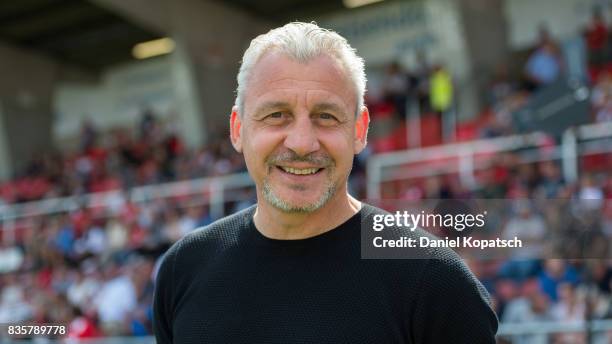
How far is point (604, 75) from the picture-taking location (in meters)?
12.0

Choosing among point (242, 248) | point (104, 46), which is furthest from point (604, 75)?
point (104, 46)

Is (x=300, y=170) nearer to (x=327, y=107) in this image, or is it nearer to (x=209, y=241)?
(x=327, y=107)

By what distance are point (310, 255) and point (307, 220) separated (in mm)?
82

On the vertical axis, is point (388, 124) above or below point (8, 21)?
below

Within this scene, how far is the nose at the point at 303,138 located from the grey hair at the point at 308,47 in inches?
6.1

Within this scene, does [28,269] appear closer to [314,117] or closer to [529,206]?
[529,206]

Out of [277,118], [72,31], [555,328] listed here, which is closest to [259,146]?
[277,118]

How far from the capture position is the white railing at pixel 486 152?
29.4ft

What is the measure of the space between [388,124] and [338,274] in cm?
1361

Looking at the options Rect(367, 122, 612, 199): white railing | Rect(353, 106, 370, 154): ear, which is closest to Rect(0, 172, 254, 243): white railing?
Rect(367, 122, 612, 199): white railing

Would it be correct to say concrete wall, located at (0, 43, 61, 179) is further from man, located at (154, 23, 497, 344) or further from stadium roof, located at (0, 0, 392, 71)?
man, located at (154, 23, 497, 344)

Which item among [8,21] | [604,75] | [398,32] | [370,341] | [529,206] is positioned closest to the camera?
[370,341]

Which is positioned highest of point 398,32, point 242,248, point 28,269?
point 398,32

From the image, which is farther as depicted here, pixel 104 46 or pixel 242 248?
pixel 104 46
